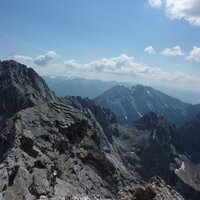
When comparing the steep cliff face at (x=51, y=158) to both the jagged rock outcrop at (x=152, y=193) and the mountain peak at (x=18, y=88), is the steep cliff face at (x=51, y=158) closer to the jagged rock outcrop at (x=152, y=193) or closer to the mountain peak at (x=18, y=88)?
the jagged rock outcrop at (x=152, y=193)

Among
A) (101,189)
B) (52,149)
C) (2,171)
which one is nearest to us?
(2,171)

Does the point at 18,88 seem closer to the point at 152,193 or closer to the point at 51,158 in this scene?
the point at 51,158

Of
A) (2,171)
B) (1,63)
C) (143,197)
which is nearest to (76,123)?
(2,171)

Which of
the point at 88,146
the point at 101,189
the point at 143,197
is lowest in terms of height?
the point at 101,189

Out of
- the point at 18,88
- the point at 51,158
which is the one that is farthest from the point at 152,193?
the point at 18,88

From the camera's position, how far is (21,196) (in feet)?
120

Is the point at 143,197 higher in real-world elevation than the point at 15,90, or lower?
higher

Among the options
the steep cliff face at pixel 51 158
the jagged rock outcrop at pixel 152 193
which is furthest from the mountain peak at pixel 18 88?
the jagged rock outcrop at pixel 152 193

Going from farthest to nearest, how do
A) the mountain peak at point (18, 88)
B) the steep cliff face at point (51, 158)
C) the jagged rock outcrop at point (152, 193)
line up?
the mountain peak at point (18, 88) < the steep cliff face at point (51, 158) < the jagged rock outcrop at point (152, 193)

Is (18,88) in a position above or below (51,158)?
above

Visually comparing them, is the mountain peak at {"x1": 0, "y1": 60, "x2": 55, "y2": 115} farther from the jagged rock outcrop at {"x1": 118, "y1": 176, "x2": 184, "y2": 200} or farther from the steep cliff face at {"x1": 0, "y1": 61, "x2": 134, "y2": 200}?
the jagged rock outcrop at {"x1": 118, "y1": 176, "x2": 184, "y2": 200}

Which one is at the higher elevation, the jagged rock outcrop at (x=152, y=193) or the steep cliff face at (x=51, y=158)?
the jagged rock outcrop at (x=152, y=193)

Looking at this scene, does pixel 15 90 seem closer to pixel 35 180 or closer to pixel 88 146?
pixel 88 146

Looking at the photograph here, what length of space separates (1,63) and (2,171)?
157012 mm
